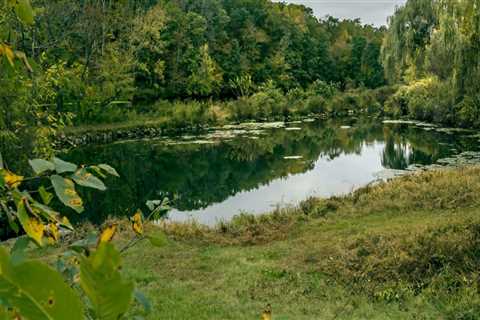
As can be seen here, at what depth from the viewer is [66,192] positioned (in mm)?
869

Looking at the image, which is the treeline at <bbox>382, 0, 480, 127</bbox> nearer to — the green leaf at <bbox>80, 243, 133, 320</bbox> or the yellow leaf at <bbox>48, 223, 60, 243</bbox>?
the yellow leaf at <bbox>48, 223, 60, 243</bbox>

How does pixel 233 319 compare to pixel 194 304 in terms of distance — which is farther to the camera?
pixel 194 304

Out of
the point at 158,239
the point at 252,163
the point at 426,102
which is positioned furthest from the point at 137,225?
Answer: the point at 426,102

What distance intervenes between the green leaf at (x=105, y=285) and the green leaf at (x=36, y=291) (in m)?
0.02

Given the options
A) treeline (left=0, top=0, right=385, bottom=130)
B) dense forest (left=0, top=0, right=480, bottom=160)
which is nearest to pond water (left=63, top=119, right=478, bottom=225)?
dense forest (left=0, top=0, right=480, bottom=160)

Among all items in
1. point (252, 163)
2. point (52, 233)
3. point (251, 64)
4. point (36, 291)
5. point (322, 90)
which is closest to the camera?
point (36, 291)

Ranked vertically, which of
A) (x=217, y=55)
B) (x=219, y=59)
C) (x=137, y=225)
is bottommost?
(x=137, y=225)

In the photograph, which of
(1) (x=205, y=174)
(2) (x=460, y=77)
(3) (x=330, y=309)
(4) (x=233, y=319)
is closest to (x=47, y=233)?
(4) (x=233, y=319)

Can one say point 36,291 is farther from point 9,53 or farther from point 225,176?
point 225,176

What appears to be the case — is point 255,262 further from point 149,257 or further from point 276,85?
point 276,85

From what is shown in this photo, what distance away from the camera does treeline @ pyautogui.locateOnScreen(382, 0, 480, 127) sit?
69.3 ft

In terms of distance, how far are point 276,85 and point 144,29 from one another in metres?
22.5

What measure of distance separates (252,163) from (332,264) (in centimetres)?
1396

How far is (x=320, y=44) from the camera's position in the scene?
5788 cm
